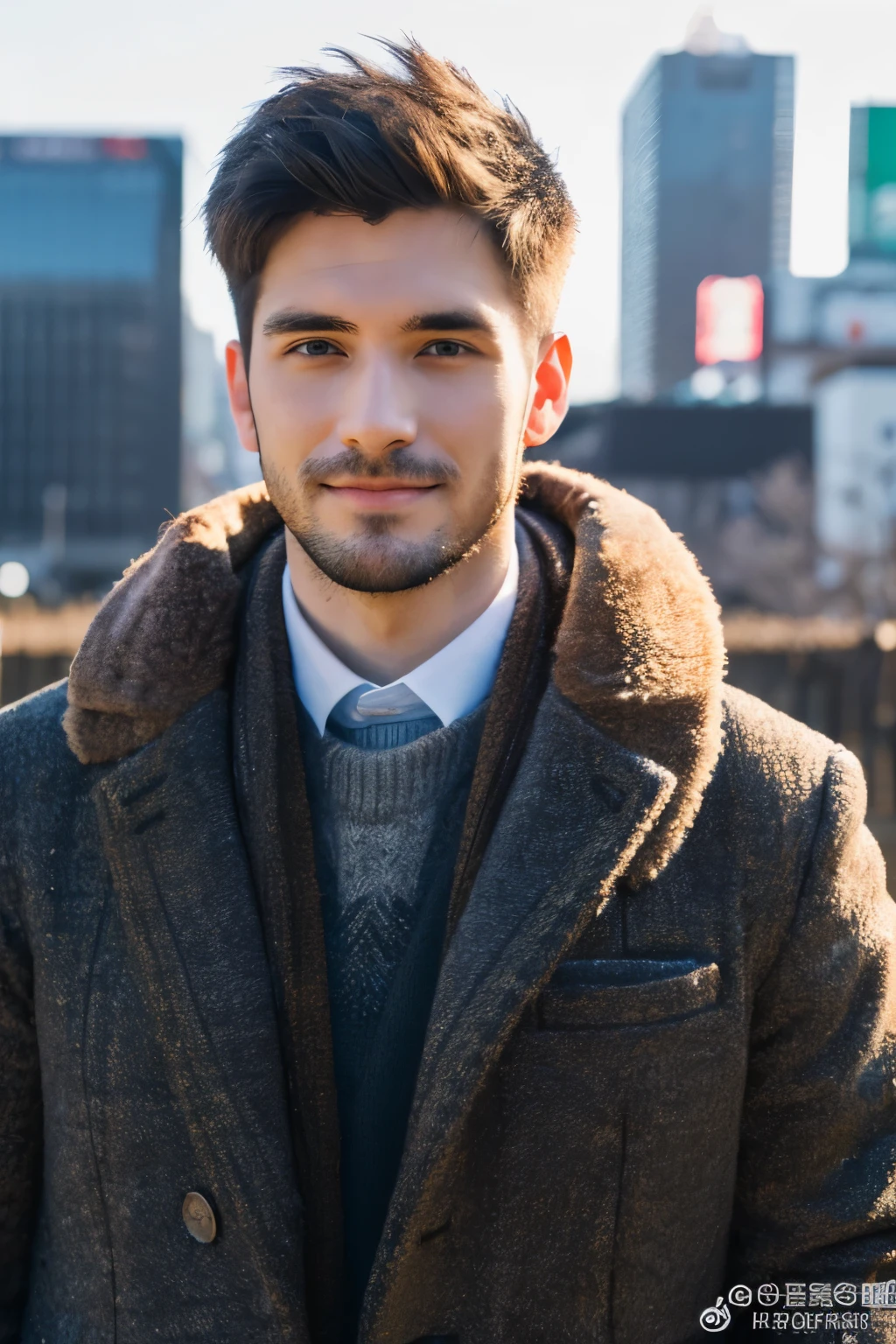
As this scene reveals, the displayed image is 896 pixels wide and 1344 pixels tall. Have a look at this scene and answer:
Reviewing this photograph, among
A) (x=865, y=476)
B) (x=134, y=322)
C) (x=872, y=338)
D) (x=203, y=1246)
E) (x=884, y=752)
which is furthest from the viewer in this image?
(x=134, y=322)

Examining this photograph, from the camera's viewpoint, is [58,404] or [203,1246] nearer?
[203,1246]

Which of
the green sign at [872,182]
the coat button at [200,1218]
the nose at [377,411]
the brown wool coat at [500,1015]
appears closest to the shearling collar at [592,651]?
the brown wool coat at [500,1015]

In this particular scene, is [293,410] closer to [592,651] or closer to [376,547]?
[376,547]

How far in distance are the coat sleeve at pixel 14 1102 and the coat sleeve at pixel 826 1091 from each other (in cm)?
104

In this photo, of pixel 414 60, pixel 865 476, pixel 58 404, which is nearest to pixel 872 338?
pixel 865 476

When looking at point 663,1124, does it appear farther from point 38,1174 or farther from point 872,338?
point 872,338

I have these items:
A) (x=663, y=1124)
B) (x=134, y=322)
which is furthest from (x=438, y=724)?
(x=134, y=322)

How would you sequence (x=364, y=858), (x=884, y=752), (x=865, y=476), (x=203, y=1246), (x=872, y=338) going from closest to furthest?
(x=203, y=1246), (x=364, y=858), (x=884, y=752), (x=865, y=476), (x=872, y=338)

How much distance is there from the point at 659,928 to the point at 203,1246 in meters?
0.75

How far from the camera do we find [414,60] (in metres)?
1.90

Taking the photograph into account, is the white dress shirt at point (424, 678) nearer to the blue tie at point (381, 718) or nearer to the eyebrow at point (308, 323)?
the blue tie at point (381, 718)

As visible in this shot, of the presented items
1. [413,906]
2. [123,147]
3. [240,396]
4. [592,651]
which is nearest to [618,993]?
[413,906]

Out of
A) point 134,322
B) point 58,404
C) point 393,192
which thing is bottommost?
point 393,192

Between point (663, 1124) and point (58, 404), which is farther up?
point (58, 404)
